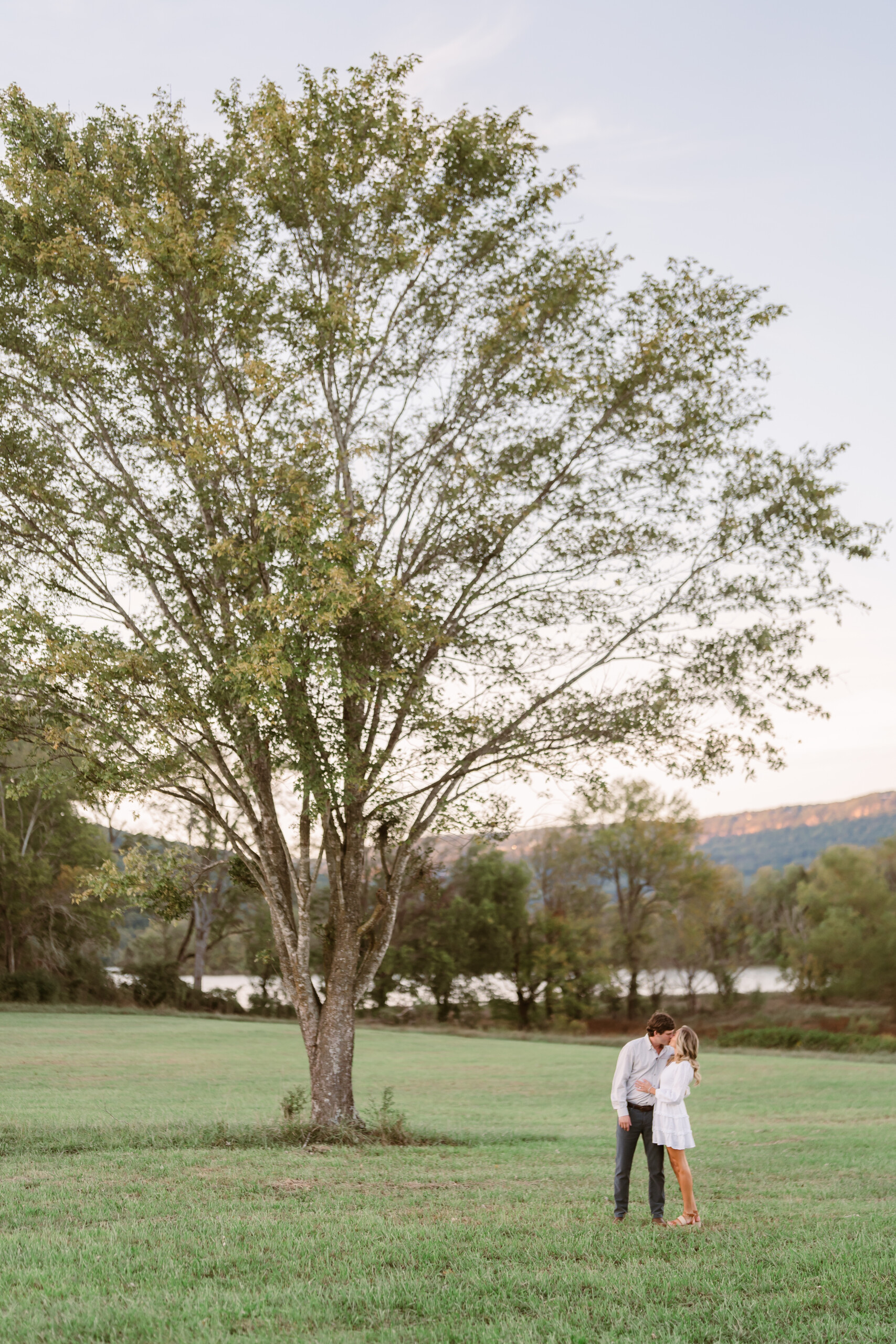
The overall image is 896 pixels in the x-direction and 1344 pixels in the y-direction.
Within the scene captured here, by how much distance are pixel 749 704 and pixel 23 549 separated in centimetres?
1031

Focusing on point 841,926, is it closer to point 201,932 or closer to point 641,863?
point 641,863

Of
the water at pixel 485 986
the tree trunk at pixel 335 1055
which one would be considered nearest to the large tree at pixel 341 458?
the tree trunk at pixel 335 1055

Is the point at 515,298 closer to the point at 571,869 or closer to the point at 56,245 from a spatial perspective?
the point at 56,245

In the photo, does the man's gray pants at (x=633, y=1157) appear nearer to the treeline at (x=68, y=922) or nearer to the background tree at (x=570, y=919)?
the treeline at (x=68, y=922)

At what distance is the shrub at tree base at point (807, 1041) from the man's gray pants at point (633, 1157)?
130ft

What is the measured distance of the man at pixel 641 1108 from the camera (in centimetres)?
772

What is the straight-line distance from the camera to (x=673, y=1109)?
757 cm

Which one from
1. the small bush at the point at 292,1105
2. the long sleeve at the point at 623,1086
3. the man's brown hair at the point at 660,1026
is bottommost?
the small bush at the point at 292,1105

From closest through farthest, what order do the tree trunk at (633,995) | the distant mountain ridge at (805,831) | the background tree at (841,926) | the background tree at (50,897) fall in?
the background tree at (50,897) → the tree trunk at (633,995) → the background tree at (841,926) → the distant mountain ridge at (805,831)

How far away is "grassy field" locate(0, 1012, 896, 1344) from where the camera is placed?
5328mm

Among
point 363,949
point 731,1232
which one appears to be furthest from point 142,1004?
point 731,1232

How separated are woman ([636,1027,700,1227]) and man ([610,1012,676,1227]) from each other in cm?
10

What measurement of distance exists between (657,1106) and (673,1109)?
0.41 ft

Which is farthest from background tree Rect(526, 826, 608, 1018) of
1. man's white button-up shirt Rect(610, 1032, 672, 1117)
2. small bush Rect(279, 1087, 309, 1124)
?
man's white button-up shirt Rect(610, 1032, 672, 1117)
